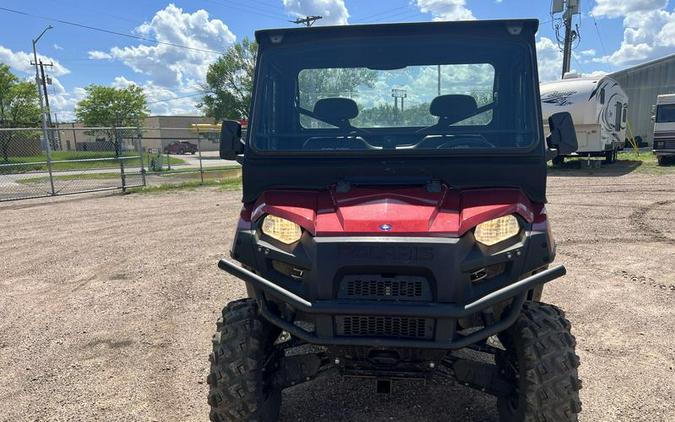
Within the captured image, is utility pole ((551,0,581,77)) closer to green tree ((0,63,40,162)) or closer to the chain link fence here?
the chain link fence

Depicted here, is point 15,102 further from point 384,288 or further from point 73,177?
point 384,288

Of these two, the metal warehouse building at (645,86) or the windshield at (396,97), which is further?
the metal warehouse building at (645,86)

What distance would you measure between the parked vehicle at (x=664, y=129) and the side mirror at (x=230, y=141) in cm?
2095

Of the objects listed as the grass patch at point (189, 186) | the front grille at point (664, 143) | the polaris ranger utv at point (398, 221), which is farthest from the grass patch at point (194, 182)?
the front grille at point (664, 143)

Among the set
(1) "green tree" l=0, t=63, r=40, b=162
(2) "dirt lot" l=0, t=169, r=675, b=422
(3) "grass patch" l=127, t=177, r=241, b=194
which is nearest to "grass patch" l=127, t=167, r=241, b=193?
(3) "grass patch" l=127, t=177, r=241, b=194

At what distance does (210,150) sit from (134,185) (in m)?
50.3

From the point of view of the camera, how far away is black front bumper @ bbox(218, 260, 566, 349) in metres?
2.30

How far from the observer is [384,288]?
240 cm

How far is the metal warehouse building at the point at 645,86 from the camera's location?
29172 mm

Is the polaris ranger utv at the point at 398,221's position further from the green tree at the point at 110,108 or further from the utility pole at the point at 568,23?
the green tree at the point at 110,108

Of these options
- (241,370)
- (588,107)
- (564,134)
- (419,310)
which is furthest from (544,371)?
(588,107)

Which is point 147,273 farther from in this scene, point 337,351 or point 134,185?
point 134,185

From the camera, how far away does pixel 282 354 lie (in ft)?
9.59

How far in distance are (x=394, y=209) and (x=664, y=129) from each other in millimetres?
21175
